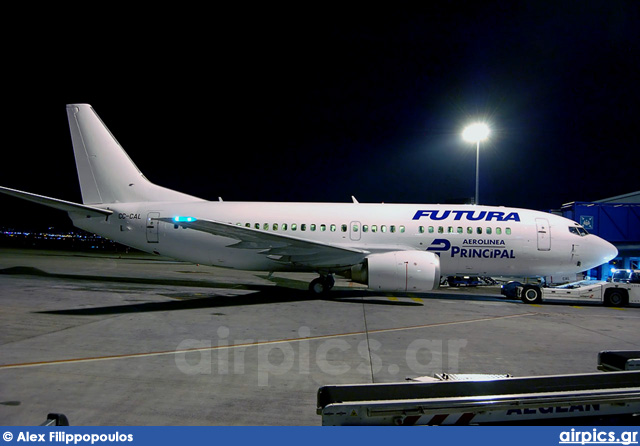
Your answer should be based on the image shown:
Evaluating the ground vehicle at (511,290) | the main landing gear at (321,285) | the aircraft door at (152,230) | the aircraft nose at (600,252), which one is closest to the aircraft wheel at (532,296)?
the ground vehicle at (511,290)

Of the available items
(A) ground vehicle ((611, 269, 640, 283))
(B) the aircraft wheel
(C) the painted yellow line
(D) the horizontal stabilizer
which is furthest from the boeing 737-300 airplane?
(A) ground vehicle ((611, 269, 640, 283))

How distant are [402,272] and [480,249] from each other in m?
3.80

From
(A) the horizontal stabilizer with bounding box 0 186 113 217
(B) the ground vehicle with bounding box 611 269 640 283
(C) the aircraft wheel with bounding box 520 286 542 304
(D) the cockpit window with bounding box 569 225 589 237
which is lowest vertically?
(C) the aircraft wheel with bounding box 520 286 542 304

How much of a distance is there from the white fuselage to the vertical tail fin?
3.10 ft

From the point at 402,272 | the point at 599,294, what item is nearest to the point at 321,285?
the point at 402,272

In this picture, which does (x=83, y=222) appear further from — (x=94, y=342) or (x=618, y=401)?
(x=618, y=401)

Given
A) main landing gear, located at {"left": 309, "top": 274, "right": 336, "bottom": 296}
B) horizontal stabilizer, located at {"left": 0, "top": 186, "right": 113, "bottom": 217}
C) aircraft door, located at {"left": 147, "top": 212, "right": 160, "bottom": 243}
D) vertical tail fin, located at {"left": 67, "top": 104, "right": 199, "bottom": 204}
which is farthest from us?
vertical tail fin, located at {"left": 67, "top": 104, "right": 199, "bottom": 204}

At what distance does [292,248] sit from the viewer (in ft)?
46.4

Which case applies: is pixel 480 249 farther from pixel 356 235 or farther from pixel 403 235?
pixel 356 235

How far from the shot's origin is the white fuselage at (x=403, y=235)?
50.9 ft

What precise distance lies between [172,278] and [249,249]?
21.7 feet

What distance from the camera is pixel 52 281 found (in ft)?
55.2

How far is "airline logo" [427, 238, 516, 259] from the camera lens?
1545 centimetres

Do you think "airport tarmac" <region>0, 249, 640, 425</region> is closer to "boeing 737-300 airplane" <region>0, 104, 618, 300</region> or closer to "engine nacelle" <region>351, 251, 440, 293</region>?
"engine nacelle" <region>351, 251, 440, 293</region>
